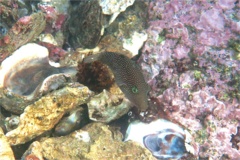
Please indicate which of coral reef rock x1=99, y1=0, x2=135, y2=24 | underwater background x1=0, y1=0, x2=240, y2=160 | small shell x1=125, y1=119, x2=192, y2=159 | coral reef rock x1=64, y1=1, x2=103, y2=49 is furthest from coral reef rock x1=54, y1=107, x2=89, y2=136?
coral reef rock x1=99, y1=0, x2=135, y2=24

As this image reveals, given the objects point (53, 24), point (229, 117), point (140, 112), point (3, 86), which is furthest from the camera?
point (53, 24)

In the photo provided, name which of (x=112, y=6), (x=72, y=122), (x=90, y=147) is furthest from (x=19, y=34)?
(x=90, y=147)

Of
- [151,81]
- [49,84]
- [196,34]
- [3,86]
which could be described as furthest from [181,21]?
[3,86]

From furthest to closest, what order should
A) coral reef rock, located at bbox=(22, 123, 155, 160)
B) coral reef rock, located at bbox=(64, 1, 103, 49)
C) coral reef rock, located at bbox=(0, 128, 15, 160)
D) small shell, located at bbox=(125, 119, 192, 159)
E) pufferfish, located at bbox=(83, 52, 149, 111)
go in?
coral reef rock, located at bbox=(64, 1, 103, 49)
small shell, located at bbox=(125, 119, 192, 159)
pufferfish, located at bbox=(83, 52, 149, 111)
coral reef rock, located at bbox=(22, 123, 155, 160)
coral reef rock, located at bbox=(0, 128, 15, 160)

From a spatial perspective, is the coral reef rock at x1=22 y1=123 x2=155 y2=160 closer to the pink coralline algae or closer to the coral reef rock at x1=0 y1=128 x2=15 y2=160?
the coral reef rock at x1=0 y1=128 x2=15 y2=160

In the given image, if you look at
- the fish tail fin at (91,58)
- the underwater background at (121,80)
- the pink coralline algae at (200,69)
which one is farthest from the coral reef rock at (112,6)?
the fish tail fin at (91,58)

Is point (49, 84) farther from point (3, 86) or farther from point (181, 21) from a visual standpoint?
point (181, 21)
